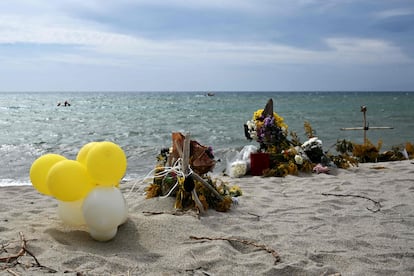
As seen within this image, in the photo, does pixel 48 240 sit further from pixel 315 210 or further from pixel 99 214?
pixel 315 210

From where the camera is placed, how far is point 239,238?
4.32 metres

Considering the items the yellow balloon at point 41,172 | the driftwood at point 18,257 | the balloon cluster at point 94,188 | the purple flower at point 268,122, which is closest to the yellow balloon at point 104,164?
the balloon cluster at point 94,188

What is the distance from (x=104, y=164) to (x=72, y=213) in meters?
0.60

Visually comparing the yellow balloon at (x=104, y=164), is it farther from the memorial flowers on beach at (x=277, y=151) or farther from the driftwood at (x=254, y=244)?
the memorial flowers on beach at (x=277, y=151)

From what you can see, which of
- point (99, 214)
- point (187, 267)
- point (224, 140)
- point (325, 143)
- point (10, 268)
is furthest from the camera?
point (224, 140)

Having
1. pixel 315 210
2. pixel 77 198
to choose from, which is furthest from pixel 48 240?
pixel 315 210

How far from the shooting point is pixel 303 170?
8.30 meters

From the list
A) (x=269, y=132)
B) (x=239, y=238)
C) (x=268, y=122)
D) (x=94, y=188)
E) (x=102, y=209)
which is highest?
(x=268, y=122)

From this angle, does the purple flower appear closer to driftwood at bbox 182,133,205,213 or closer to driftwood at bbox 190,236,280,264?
driftwood at bbox 182,133,205,213

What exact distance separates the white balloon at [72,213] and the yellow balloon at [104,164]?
0.32 metres

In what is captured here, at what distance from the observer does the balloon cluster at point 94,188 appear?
12.6ft

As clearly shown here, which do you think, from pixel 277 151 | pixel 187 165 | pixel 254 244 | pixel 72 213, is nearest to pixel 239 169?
pixel 277 151

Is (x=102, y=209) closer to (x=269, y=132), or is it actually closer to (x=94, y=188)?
(x=94, y=188)

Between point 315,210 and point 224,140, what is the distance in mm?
11034
